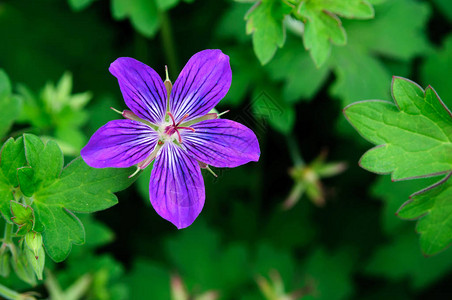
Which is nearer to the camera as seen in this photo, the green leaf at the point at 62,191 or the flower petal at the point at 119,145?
the flower petal at the point at 119,145

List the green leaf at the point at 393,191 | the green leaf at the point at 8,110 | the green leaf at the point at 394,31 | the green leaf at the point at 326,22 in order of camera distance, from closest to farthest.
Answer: the green leaf at the point at 8,110 → the green leaf at the point at 326,22 → the green leaf at the point at 393,191 → the green leaf at the point at 394,31

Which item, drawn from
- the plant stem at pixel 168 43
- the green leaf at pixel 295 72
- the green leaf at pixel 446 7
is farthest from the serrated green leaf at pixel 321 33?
the green leaf at pixel 446 7

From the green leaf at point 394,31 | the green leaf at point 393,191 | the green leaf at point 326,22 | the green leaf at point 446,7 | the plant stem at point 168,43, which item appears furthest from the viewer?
the green leaf at point 446,7

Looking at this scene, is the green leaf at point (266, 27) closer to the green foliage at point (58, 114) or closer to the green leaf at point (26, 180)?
the green leaf at point (26, 180)

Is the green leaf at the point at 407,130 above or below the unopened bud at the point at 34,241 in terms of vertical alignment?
below

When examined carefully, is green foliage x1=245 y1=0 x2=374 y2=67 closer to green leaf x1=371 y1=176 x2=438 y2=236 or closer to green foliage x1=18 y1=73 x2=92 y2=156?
green leaf x1=371 y1=176 x2=438 y2=236

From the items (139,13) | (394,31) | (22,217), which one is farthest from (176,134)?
(394,31)

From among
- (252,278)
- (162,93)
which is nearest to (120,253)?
(252,278)
